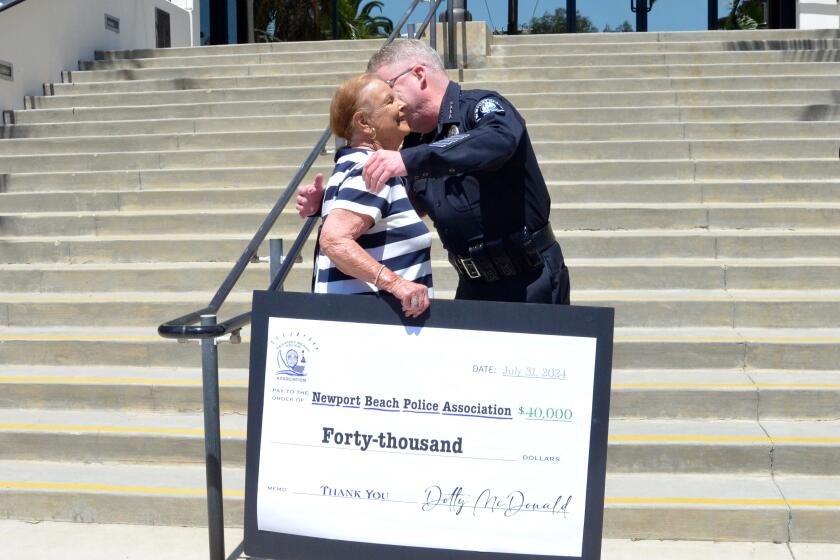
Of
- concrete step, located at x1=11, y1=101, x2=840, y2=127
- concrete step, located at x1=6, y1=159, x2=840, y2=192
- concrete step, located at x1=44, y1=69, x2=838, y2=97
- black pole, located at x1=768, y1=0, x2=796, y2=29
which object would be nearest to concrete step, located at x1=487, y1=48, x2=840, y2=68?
concrete step, located at x1=44, y1=69, x2=838, y2=97

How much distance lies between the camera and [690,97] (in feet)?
26.3

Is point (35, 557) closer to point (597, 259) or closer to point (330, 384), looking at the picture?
point (330, 384)

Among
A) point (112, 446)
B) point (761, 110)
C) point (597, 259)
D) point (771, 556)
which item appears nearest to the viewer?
point (771, 556)

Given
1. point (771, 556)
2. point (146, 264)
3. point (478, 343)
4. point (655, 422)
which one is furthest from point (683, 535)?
point (146, 264)

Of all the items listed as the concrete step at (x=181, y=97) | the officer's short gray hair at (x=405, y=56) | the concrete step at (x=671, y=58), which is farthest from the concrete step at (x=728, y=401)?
the concrete step at (x=671, y=58)

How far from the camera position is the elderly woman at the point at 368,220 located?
2.81 m

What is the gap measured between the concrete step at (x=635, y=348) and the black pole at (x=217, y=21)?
11518mm

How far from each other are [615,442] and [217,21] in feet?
45.1

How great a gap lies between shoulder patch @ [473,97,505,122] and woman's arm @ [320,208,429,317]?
0.46 m

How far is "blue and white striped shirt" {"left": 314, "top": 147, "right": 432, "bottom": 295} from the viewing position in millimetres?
2869

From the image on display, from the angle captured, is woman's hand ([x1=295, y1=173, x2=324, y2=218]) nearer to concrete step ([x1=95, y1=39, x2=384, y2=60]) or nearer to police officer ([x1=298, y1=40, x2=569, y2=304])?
police officer ([x1=298, y1=40, x2=569, y2=304])

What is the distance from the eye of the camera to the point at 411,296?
2744 millimetres

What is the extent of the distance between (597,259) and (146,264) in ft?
9.54

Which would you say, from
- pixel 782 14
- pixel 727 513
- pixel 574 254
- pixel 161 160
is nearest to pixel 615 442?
pixel 727 513
